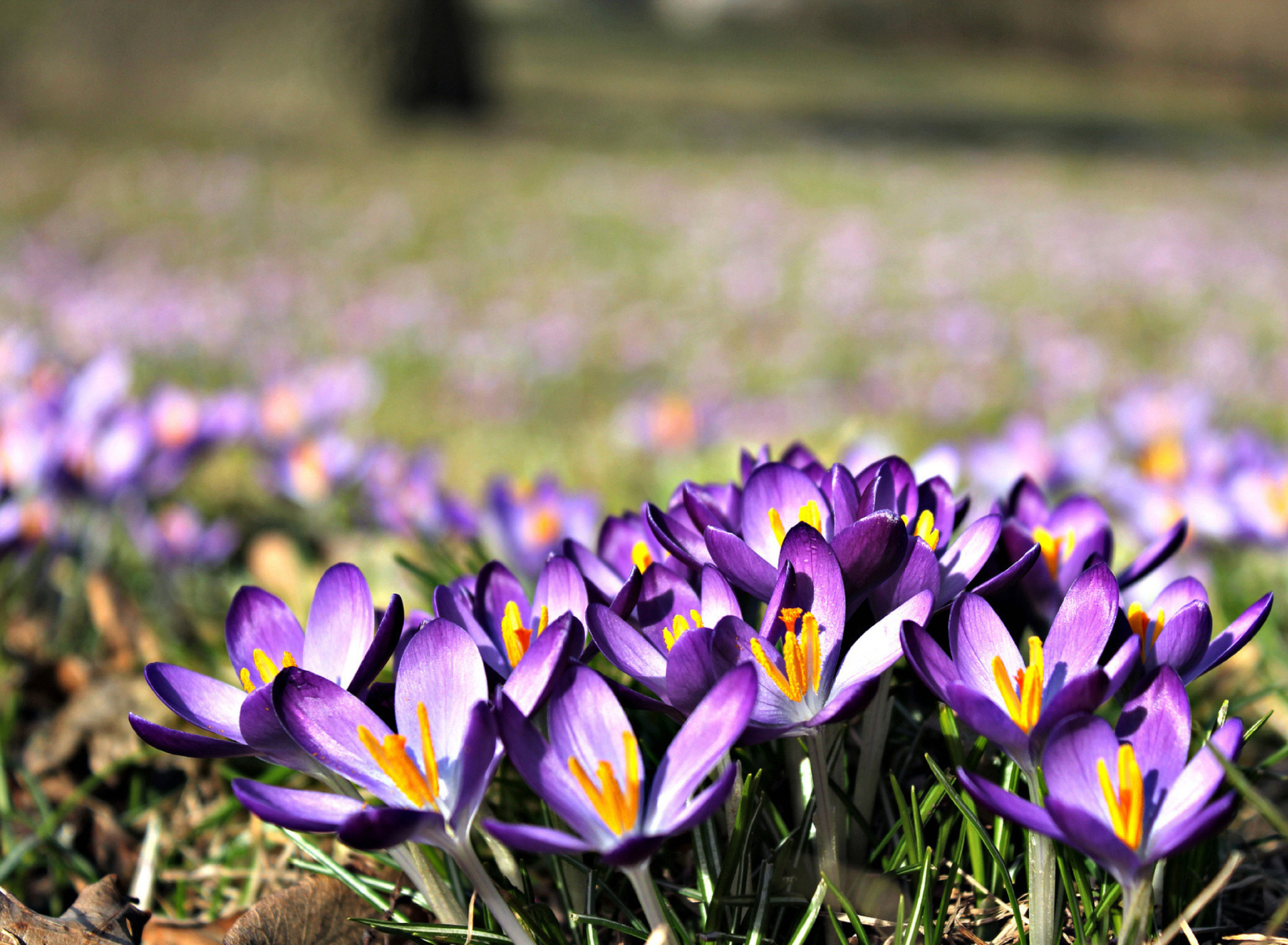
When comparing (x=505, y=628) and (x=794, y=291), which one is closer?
(x=505, y=628)

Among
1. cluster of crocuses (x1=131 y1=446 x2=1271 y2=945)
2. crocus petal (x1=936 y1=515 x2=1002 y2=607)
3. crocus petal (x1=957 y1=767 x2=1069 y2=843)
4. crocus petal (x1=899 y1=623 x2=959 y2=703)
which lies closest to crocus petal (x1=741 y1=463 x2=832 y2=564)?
cluster of crocuses (x1=131 y1=446 x2=1271 y2=945)

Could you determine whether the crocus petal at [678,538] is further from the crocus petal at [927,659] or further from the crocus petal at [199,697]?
the crocus petal at [199,697]

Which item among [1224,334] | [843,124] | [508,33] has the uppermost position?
[508,33]

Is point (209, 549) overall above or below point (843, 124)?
below

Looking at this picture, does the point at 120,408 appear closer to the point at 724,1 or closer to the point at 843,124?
the point at 843,124

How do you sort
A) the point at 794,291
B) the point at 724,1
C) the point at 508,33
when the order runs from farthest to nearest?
the point at 724,1, the point at 508,33, the point at 794,291

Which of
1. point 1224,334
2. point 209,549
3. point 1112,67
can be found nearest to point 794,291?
point 1224,334

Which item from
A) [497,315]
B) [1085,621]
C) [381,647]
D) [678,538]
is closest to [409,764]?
[381,647]

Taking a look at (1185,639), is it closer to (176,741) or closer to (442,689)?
(442,689)
